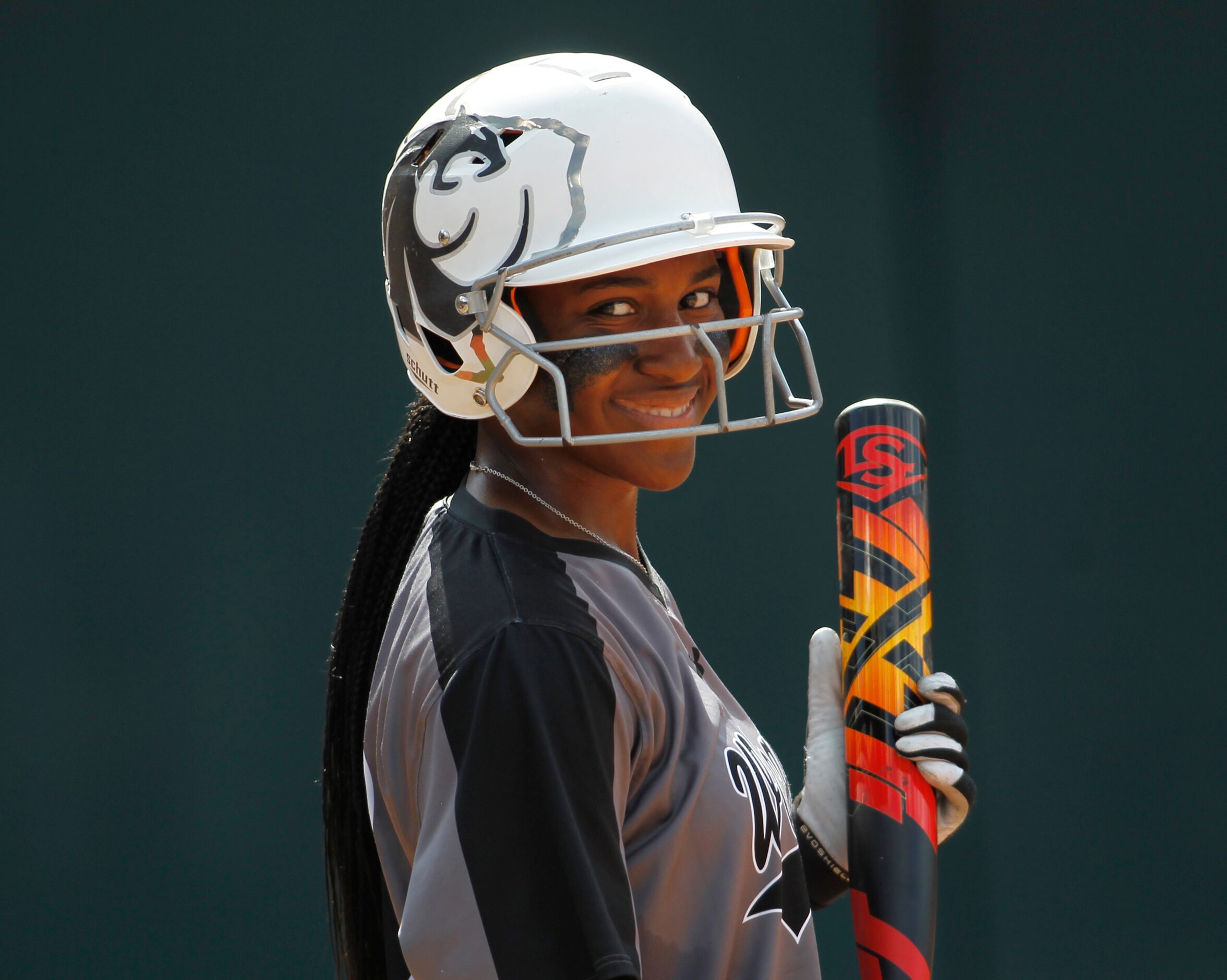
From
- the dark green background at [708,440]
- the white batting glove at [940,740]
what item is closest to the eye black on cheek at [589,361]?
the white batting glove at [940,740]

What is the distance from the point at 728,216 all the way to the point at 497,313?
28 cm

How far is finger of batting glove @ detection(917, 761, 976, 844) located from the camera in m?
1.68

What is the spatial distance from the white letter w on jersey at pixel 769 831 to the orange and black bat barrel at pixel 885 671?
23cm

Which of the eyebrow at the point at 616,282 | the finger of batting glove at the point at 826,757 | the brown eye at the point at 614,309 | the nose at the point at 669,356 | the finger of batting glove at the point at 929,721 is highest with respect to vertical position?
the eyebrow at the point at 616,282

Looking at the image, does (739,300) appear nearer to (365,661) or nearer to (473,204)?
(473,204)

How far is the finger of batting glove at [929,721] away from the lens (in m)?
1.70

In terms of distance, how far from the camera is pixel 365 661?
1.67 meters

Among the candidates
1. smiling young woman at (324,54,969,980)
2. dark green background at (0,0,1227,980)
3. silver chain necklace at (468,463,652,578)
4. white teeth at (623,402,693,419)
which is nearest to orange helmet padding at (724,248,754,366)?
smiling young woman at (324,54,969,980)

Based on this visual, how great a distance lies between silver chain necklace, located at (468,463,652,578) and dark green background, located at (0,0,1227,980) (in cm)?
137

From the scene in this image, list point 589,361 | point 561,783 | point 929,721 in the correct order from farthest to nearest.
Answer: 1. point 929,721
2. point 589,361
3. point 561,783

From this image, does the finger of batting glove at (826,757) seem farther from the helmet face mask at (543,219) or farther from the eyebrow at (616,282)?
the eyebrow at (616,282)

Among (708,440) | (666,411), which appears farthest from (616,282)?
(708,440)

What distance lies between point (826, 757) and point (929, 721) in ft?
0.68

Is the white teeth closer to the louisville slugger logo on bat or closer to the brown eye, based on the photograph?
the brown eye
